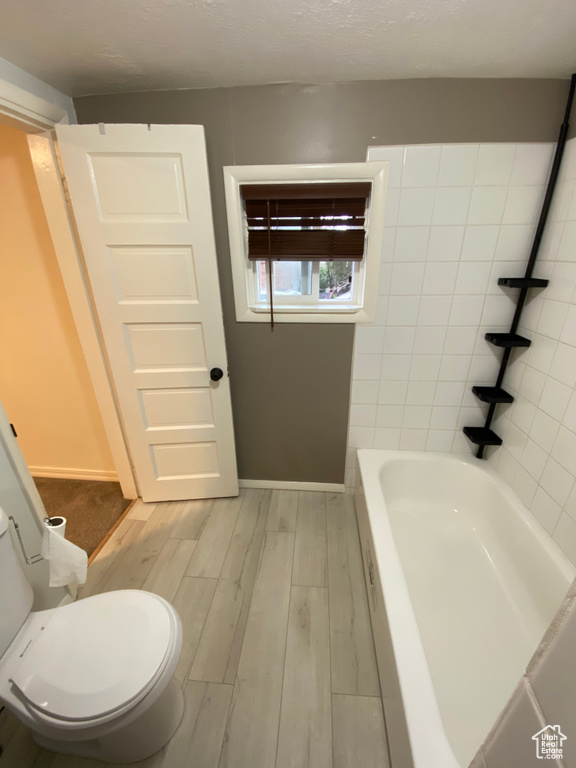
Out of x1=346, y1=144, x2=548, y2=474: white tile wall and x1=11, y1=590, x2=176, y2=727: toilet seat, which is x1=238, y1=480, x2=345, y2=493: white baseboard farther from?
x1=11, y1=590, x2=176, y2=727: toilet seat

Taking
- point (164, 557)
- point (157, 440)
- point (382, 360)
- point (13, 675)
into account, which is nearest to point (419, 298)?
point (382, 360)

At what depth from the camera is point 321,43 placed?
108 centimetres

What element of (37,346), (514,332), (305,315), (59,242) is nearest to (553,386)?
(514,332)

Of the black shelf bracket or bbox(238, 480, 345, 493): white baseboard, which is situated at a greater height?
the black shelf bracket

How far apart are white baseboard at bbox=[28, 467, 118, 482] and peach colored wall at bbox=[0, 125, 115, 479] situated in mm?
14

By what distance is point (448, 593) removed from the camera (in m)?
1.39

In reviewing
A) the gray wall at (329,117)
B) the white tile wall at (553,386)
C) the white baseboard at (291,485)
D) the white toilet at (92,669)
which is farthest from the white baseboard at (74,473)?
the white tile wall at (553,386)

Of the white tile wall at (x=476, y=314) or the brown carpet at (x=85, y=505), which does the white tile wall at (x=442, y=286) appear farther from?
the brown carpet at (x=85, y=505)

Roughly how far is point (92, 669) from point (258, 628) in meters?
0.66

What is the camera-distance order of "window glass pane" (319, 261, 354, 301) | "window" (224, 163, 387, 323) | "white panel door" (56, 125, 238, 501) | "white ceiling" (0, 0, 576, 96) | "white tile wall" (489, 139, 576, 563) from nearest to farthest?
"white ceiling" (0, 0, 576, 96) → "white tile wall" (489, 139, 576, 563) → "white panel door" (56, 125, 238, 501) → "window" (224, 163, 387, 323) → "window glass pane" (319, 261, 354, 301)

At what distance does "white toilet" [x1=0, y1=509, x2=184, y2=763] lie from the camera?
81 cm

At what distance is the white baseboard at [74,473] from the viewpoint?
86.4 inches

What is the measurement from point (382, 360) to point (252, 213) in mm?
1043
